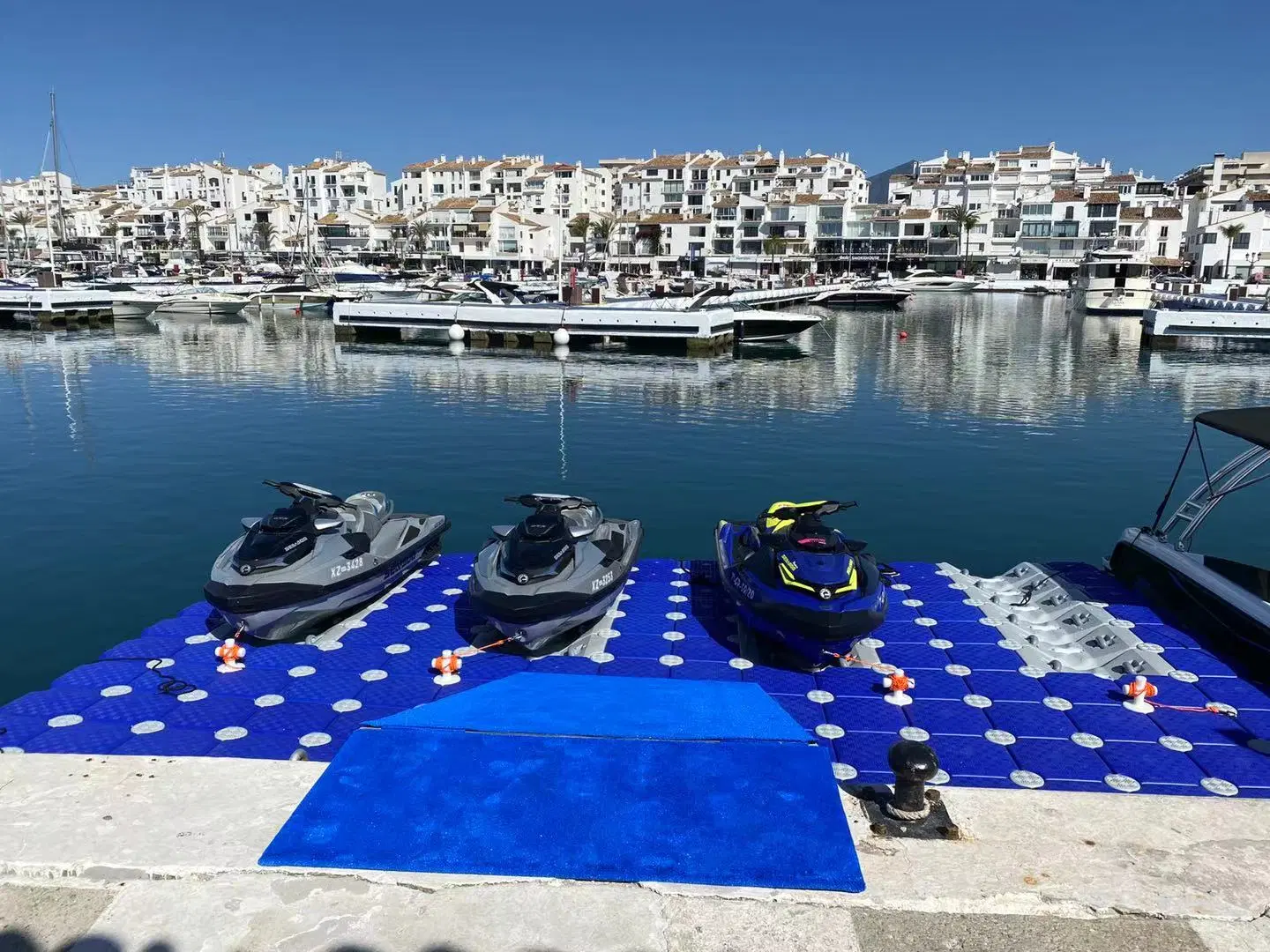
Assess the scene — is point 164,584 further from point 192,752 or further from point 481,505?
point 192,752

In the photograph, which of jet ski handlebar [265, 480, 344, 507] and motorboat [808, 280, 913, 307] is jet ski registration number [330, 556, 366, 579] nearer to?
jet ski handlebar [265, 480, 344, 507]

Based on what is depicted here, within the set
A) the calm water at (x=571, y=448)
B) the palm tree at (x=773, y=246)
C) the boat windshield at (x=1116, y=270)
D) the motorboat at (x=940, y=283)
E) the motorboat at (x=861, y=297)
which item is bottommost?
the calm water at (x=571, y=448)

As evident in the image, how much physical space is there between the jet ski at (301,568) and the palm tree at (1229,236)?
114576 millimetres

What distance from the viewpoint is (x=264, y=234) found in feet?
415

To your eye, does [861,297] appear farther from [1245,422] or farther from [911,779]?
[911,779]

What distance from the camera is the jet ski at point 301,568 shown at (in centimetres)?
925

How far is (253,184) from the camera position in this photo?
143375mm

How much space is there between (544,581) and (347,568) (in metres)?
2.46

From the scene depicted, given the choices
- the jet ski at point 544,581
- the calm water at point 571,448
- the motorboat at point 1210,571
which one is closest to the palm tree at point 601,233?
the calm water at point 571,448

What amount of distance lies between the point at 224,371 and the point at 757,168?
4116 inches

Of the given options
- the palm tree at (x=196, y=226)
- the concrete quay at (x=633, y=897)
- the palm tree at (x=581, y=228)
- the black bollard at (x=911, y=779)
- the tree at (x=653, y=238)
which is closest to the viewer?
the concrete quay at (x=633, y=897)

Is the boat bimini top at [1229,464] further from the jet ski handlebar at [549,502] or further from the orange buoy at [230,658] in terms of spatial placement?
the orange buoy at [230,658]

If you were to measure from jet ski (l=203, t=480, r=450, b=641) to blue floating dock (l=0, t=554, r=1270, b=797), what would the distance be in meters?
0.37

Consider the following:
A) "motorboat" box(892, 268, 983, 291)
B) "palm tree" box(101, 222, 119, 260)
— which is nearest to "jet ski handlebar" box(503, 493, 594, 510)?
"motorboat" box(892, 268, 983, 291)
